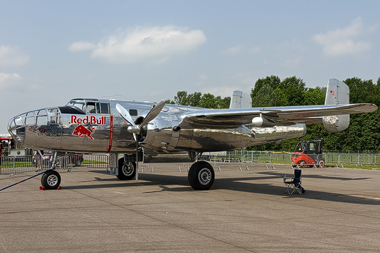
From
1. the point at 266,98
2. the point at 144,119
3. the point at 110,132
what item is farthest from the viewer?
the point at 266,98

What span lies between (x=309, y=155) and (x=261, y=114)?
25.0 m

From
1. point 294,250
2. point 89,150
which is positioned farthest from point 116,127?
point 294,250

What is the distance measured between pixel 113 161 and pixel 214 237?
11.8 meters

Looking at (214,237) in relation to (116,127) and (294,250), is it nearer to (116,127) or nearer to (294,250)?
(294,250)

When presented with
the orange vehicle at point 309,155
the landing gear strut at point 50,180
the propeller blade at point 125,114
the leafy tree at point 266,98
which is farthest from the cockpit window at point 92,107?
the leafy tree at point 266,98

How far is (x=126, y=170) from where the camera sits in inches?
779

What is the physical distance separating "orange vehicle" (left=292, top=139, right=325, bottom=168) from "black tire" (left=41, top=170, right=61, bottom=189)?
86.4ft

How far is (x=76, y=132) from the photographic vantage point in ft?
48.1

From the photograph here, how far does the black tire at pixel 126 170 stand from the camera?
772 inches

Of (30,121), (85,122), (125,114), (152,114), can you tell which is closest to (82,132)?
(85,122)

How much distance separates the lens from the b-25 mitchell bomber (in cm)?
1400

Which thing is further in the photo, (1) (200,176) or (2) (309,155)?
(2) (309,155)

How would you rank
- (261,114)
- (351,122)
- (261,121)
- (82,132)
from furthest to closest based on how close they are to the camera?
1. (351,122)
2. (82,132)
3. (261,114)
4. (261,121)

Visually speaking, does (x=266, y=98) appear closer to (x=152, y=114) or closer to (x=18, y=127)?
(x=152, y=114)
